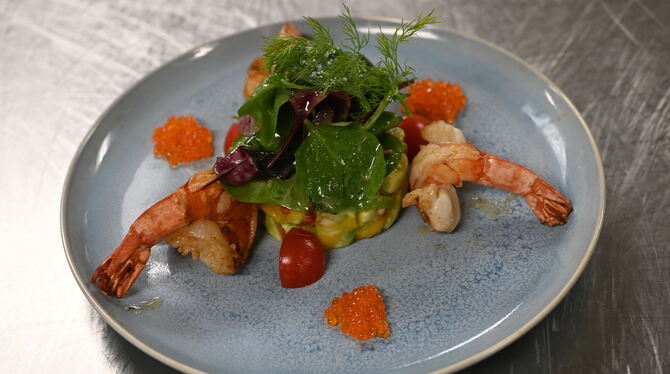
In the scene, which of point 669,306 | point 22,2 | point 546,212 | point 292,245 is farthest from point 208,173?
point 22,2

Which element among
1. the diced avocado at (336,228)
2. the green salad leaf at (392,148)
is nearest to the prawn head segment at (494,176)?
the green salad leaf at (392,148)

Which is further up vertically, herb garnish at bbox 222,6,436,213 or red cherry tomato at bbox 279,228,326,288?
herb garnish at bbox 222,6,436,213

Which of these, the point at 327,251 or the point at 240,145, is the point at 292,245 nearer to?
the point at 327,251

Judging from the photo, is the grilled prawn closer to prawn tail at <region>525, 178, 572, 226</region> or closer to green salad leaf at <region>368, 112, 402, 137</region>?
green salad leaf at <region>368, 112, 402, 137</region>

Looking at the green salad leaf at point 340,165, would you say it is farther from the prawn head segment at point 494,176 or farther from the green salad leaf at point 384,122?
the prawn head segment at point 494,176

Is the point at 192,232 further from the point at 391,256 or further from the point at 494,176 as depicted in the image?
the point at 494,176

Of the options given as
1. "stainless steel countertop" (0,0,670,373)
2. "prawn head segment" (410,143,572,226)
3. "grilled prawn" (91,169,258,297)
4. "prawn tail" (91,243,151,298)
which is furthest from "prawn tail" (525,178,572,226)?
Answer: "prawn tail" (91,243,151,298)

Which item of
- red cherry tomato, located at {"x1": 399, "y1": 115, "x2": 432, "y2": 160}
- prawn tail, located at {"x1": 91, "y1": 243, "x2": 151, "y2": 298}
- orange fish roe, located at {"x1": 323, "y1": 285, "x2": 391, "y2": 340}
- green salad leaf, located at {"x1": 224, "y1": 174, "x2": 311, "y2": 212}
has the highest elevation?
red cherry tomato, located at {"x1": 399, "y1": 115, "x2": 432, "y2": 160}
